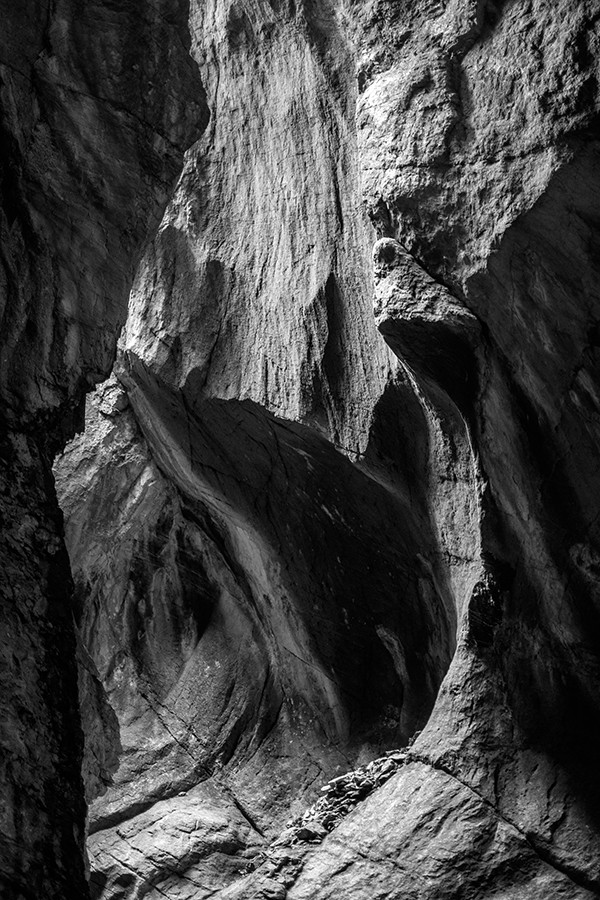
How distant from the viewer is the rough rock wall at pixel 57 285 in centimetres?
433

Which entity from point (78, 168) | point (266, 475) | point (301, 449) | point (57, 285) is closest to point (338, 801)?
point (301, 449)

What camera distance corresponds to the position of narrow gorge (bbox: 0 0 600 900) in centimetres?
563

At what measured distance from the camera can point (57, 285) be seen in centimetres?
570

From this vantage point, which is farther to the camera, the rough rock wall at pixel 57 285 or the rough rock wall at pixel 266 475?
the rough rock wall at pixel 266 475

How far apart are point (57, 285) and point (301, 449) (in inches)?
201

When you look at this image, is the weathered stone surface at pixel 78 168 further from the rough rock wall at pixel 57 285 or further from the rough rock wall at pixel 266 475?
the rough rock wall at pixel 266 475

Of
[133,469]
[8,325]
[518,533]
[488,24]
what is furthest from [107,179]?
[133,469]

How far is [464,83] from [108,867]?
8.24m

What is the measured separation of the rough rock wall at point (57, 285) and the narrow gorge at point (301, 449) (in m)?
0.02

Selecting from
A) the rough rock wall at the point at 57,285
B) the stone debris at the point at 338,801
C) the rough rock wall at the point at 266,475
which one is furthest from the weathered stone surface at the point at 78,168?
the stone debris at the point at 338,801

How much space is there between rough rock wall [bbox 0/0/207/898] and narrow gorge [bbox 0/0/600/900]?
18 mm

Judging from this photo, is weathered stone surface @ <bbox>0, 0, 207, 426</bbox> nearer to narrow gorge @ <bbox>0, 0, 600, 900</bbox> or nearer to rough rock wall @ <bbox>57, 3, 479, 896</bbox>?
narrow gorge @ <bbox>0, 0, 600, 900</bbox>

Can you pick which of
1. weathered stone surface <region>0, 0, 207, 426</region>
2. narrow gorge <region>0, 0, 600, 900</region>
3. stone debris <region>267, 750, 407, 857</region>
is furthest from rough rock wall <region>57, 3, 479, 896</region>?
weathered stone surface <region>0, 0, 207, 426</region>

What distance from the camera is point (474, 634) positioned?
845cm
